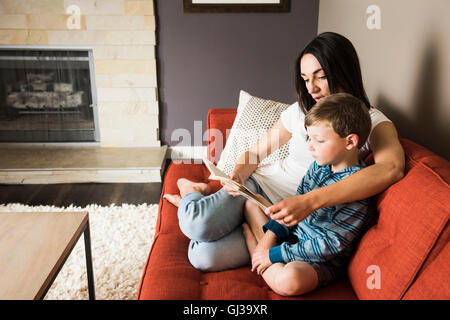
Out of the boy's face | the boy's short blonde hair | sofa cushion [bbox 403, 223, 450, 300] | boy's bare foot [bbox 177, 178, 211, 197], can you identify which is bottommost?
boy's bare foot [bbox 177, 178, 211, 197]

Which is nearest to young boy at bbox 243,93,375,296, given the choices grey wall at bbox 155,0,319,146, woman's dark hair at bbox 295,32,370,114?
woman's dark hair at bbox 295,32,370,114

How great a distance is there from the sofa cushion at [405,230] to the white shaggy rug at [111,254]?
99cm

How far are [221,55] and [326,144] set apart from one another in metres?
2.37

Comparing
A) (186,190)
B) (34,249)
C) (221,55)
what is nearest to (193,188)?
(186,190)

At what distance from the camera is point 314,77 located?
1.31 meters

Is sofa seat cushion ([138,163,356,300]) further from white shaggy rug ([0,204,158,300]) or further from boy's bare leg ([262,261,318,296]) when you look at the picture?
white shaggy rug ([0,204,158,300])

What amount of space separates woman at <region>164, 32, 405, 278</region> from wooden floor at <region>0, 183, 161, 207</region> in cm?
115

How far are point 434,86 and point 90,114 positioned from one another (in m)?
2.81

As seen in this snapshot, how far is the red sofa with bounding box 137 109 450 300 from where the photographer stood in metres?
0.84

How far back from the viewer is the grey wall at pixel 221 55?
321 centimetres

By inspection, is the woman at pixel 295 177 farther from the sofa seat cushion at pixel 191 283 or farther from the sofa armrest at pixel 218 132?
the sofa armrest at pixel 218 132
